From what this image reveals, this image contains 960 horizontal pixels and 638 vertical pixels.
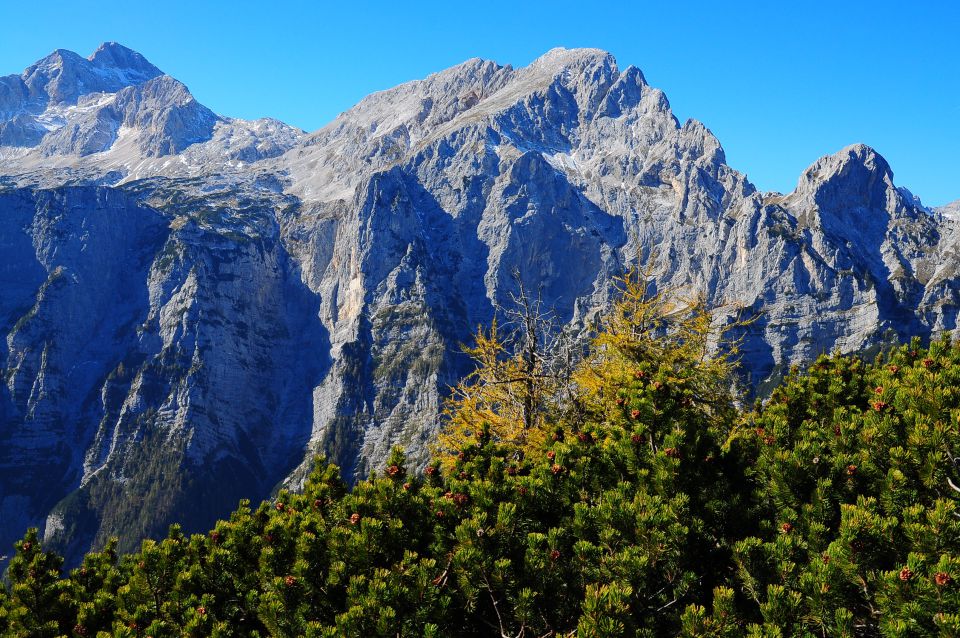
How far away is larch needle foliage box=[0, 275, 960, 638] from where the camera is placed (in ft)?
20.5

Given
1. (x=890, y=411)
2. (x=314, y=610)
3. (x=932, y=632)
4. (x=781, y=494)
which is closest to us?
(x=932, y=632)

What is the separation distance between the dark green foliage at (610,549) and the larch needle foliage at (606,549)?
1.1 inches

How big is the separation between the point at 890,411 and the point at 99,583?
1393 cm

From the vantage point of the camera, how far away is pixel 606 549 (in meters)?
7.46

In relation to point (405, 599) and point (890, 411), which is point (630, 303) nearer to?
point (890, 411)

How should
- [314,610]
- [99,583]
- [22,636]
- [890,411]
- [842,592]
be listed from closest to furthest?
[842,592] < [314,610] < [22,636] < [890,411] < [99,583]

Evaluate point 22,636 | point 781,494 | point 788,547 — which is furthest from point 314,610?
point 781,494

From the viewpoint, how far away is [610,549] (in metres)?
7.26

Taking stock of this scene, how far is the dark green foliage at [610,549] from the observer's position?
246 inches

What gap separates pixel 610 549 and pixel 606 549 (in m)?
0.21

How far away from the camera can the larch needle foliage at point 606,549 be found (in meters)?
6.26

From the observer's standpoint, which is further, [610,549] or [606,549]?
[606,549]

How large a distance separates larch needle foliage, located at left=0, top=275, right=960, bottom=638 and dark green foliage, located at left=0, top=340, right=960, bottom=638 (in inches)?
1.1

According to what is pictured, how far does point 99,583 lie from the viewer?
405 inches
